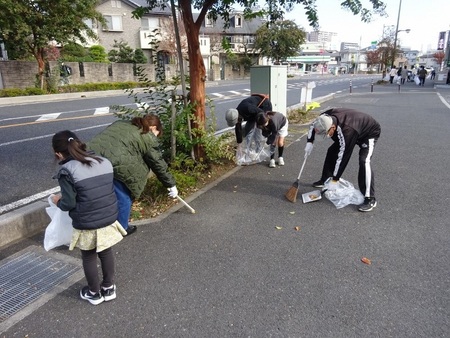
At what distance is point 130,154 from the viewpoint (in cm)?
302

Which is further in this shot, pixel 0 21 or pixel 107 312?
pixel 0 21

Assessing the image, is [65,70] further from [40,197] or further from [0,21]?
[40,197]

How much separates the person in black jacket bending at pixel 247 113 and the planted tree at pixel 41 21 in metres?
14.7

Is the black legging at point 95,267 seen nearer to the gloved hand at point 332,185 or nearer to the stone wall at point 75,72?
the gloved hand at point 332,185

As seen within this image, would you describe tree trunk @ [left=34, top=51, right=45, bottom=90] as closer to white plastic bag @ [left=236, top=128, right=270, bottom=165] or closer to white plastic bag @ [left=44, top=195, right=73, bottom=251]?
white plastic bag @ [left=236, top=128, right=270, bottom=165]

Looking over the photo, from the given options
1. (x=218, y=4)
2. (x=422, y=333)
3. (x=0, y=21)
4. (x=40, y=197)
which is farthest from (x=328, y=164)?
(x=0, y=21)

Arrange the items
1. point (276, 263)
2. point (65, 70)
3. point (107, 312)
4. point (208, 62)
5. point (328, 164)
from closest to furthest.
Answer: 1. point (107, 312)
2. point (276, 263)
3. point (328, 164)
4. point (65, 70)
5. point (208, 62)

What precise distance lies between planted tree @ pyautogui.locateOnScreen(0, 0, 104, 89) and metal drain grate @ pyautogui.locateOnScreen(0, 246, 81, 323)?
52.5ft

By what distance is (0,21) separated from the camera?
15.1 meters

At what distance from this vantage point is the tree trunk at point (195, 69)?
486 centimetres

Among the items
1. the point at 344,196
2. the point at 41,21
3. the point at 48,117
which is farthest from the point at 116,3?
the point at 344,196

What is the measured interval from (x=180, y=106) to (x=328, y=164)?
7.95 feet

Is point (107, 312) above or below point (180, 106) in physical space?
below

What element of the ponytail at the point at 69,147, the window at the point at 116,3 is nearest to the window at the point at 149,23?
the window at the point at 116,3
